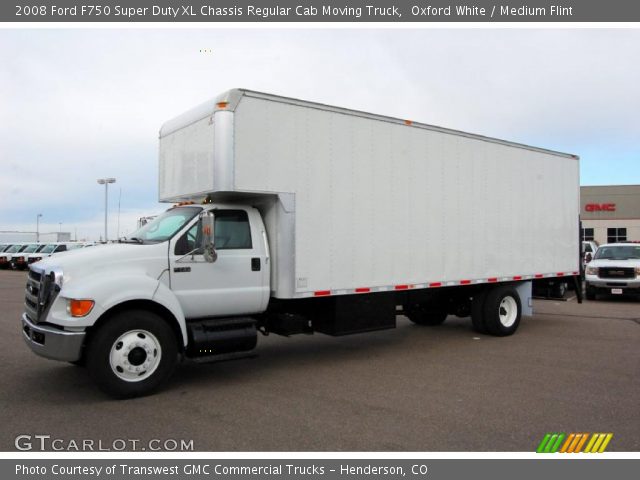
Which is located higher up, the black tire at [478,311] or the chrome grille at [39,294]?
the chrome grille at [39,294]

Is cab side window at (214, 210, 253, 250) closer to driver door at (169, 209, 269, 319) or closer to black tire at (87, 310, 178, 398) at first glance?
driver door at (169, 209, 269, 319)

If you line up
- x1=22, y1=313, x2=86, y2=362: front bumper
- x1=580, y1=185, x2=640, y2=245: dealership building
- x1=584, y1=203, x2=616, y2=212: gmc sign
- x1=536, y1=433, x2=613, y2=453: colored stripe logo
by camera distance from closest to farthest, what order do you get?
x1=536, y1=433, x2=613, y2=453: colored stripe logo → x1=22, y1=313, x2=86, y2=362: front bumper → x1=580, y1=185, x2=640, y2=245: dealership building → x1=584, y1=203, x2=616, y2=212: gmc sign

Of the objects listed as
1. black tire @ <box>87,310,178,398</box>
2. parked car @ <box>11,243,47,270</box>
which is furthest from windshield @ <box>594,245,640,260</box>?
parked car @ <box>11,243,47,270</box>

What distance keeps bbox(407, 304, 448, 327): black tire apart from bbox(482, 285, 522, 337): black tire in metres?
1.00

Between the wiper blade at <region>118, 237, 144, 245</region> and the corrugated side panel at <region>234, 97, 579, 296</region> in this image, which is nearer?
the wiper blade at <region>118, 237, 144, 245</region>

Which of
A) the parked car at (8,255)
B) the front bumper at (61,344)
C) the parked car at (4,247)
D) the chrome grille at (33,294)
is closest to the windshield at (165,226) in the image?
the chrome grille at (33,294)

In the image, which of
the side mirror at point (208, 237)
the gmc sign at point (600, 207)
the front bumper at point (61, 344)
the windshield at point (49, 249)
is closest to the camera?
the front bumper at point (61, 344)

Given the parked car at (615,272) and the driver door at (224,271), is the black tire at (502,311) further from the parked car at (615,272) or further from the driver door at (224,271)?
the parked car at (615,272)

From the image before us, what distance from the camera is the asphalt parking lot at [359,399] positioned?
505 cm

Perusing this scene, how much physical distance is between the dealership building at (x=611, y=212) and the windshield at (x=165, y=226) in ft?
145

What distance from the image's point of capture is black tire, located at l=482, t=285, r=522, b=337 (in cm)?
1034

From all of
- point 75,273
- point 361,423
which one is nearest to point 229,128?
point 75,273

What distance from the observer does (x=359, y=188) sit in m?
8.21

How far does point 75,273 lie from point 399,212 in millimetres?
4840
